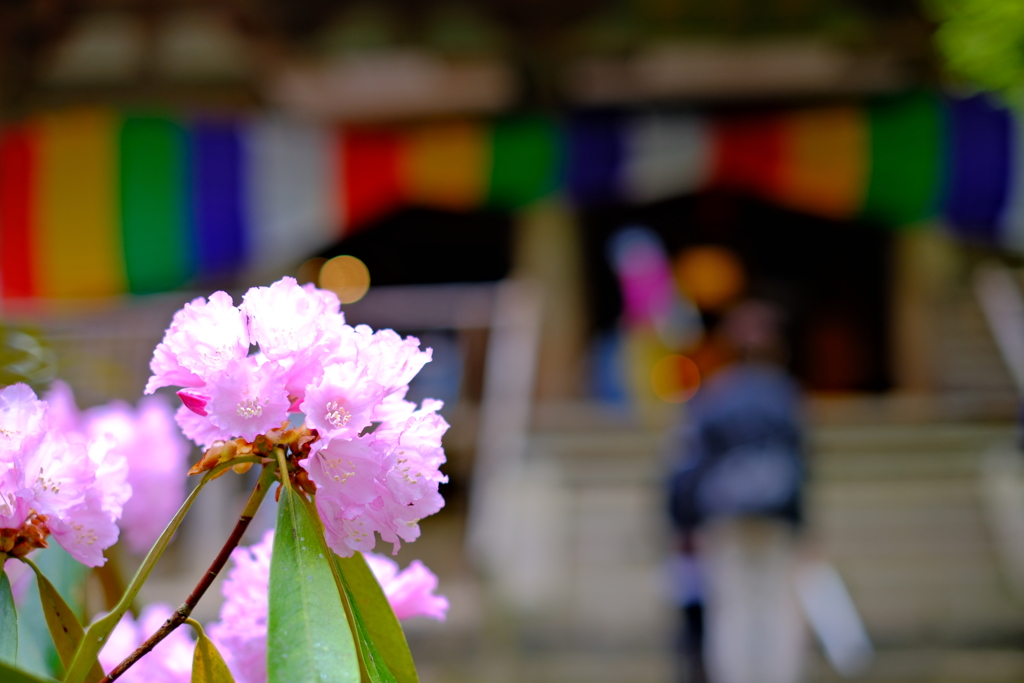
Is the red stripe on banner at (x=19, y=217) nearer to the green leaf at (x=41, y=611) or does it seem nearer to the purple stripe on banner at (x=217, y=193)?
the purple stripe on banner at (x=217, y=193)

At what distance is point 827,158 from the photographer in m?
6.01

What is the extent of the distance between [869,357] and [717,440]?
529 centimetres

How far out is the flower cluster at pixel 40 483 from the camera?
0.53 m

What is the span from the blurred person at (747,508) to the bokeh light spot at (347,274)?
468cm

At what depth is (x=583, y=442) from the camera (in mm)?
5273

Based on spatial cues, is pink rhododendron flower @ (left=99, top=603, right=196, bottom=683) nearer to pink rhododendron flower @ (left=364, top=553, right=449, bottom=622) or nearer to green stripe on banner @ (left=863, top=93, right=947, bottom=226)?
pink rhododendron flower @ (left=364, top=553, right=449, bottom=622)

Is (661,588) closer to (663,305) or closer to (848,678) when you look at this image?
(848,678)

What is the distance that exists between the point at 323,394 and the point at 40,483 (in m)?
0.17

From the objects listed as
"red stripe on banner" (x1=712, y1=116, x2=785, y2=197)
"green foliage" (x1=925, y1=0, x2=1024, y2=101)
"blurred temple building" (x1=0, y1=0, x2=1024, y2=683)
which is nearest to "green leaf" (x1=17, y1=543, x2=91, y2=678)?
"green foliage" (x1=925, y1=0, x2=1024, y2=101)

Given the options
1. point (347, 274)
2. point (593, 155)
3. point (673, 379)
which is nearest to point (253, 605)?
point (673, 379)

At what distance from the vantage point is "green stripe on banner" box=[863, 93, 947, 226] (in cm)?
582

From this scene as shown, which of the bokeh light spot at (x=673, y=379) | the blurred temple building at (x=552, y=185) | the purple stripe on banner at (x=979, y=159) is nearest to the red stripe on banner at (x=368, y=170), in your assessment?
the blurred temple building at (x=552, y=185)

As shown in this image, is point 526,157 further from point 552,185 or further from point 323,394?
point 323,394

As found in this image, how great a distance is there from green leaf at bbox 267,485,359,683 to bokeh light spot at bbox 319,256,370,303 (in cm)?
677
